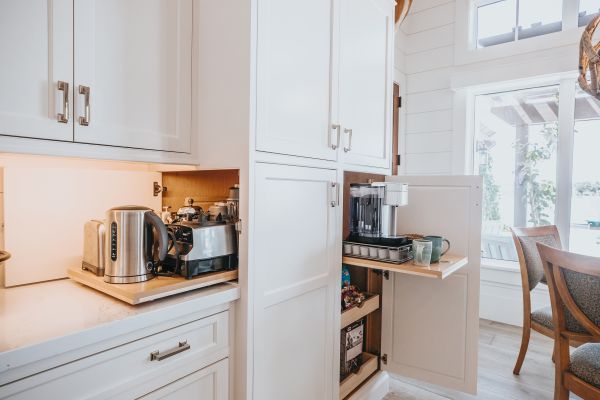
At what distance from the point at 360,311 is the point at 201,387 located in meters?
0.95

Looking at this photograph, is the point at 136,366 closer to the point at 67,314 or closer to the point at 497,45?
the point at 67,314

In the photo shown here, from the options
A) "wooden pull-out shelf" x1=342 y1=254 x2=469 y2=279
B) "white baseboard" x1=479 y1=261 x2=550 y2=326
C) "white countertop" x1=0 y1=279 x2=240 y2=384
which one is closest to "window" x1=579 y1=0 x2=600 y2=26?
"white baseboard" x1=479 y1=261 x2=550 y2=326

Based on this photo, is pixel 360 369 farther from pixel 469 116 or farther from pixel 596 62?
pixel 469 116

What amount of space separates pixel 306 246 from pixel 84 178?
970 millimetres

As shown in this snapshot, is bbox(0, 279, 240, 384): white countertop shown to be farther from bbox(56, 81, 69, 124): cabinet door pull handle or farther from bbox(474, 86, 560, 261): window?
bbox(474, 86, 560, 261): window

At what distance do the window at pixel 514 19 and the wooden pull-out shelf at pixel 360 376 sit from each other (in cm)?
302

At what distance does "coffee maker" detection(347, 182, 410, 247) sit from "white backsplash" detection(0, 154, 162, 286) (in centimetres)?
111

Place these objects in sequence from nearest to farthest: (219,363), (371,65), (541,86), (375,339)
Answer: (219,363), (371,65), (375,339), (541,86)

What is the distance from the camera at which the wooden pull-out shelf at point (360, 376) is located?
70.3 inches

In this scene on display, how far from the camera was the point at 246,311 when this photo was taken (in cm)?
120

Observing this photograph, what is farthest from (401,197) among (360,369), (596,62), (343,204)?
(596,62)

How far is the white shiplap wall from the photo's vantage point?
3.36m

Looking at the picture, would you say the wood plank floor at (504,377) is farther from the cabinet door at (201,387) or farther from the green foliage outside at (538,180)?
the cabinet door at (201,387)

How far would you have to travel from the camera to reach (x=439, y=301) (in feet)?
5.90
